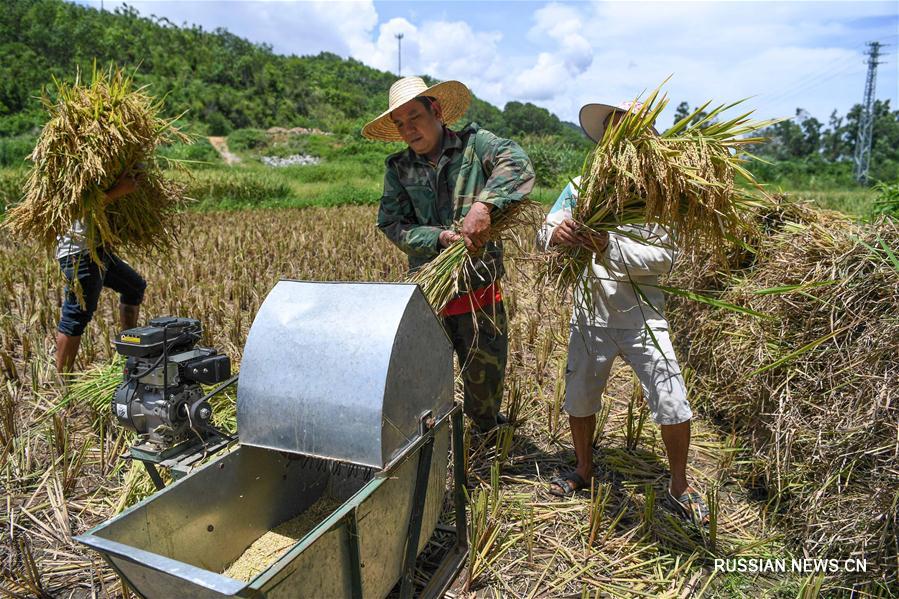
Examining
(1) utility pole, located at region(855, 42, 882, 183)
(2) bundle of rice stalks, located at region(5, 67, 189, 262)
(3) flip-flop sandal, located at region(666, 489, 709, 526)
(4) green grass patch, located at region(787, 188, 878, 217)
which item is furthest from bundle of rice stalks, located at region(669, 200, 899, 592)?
(1) utility pole, located at region(855, 42, 882, 183)

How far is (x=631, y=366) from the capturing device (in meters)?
2.63

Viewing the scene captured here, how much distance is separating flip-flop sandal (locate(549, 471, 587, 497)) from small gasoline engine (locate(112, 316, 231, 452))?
170 cm

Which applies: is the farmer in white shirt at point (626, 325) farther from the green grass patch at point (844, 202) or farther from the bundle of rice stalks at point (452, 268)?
the green grass patch at point (844, 202)

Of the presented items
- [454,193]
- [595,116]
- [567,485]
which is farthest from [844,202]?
[454,193]

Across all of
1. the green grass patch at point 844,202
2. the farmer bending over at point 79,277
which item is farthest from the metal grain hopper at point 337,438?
the green grass patch at point 844,202

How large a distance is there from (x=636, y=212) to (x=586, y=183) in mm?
237

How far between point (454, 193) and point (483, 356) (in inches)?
35.2

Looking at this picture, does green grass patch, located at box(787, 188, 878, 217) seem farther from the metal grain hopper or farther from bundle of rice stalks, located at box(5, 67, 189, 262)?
bundle of rice stalks, located at box(5, 67, 189, 262)

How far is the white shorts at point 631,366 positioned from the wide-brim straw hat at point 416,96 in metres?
1.42

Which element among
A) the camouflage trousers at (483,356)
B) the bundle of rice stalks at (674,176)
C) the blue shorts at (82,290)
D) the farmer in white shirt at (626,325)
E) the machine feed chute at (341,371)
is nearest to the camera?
the machine feed chute at (341,371)

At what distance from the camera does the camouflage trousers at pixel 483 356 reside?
9.77ft

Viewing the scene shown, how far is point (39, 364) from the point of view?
3.86 m

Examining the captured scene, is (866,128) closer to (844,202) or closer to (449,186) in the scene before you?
(844,202)

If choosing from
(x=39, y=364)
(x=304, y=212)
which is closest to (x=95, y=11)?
(x=304, y=212)
